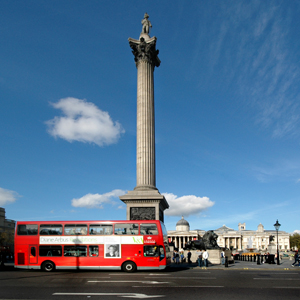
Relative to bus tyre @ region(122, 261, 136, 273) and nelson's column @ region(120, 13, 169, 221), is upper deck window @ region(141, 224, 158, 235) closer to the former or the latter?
bus tyre @ region(122, 261, 136, 273)

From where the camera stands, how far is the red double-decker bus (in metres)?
26.1

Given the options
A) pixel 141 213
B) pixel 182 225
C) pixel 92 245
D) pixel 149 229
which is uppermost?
pixel 141 213

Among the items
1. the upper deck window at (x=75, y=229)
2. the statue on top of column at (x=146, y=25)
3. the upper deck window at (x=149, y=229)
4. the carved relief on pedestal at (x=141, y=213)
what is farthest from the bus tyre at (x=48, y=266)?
the statue on top of column at (x=146, y=25)

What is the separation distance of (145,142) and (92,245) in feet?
61.5

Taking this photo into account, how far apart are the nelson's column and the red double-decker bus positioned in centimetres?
1226

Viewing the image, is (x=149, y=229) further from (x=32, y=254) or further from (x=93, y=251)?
(x=32, y=254)

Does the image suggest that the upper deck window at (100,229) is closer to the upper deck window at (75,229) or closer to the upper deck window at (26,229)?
the upper deck window at (75,229)

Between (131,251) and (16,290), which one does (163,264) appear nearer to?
(131,251)

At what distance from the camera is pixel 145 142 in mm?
42969

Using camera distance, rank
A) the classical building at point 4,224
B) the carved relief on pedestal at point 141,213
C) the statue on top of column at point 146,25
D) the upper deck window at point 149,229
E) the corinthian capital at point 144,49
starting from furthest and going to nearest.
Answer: the classical building at point 4,224
the statue on top of column at point 146,25
the corinthian capital at point 144,49
the carved relief on pedestal at point 141,213
the upper deck window at point 149,229

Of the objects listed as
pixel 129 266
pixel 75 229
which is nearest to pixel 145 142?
pixel 75 229

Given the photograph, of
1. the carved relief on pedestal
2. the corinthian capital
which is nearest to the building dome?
the corinthian capital

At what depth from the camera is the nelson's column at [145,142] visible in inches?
1545

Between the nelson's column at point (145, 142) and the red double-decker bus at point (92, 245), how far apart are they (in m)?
12.3
